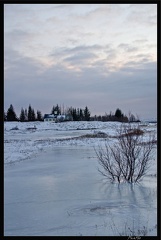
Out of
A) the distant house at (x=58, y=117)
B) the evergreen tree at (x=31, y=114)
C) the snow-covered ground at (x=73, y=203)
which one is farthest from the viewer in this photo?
the distant house at (x=58, y=117)

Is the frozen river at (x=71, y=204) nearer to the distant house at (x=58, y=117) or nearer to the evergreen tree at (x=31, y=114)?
the evergreen tree at (x=31, y=114)

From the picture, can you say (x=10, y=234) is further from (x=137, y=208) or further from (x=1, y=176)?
(x=137, y=208)

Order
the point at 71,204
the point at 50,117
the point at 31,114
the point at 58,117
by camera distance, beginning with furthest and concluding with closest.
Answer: the point at 58,117
the point at 50,117
the point at 31,114
the point at 71,204

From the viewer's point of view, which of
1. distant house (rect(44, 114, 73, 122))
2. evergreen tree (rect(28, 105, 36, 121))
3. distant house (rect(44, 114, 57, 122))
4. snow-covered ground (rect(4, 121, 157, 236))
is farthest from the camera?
distant house (rect(44, 114, 73, 122))

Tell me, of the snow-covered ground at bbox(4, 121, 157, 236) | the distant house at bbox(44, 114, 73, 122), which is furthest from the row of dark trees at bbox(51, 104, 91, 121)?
the snow-covered ground at bbox(4, 121, 157, 236)

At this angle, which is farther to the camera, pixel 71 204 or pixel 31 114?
pixel 31 114

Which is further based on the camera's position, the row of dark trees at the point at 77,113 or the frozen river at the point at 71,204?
the row of dark trees at the point at 77,113

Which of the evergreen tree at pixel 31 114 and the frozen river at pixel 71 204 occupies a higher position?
the evergreen tree at pixel 31 114

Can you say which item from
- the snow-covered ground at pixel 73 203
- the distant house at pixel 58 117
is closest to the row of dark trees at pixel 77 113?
the distant house at pixel 58 117

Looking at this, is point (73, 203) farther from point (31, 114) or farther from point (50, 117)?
point (50, 117)

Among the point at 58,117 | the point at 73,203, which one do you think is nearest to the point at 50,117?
the point at 58,117

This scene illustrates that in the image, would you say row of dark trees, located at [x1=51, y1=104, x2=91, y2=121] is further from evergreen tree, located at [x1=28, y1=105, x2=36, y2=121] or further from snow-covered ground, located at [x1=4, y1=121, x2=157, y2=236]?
snow-covered ground, located at [x1=4, y1=121, x2=157, y2=236]

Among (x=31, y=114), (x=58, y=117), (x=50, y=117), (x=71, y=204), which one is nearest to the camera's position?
(x=71, y=204)
